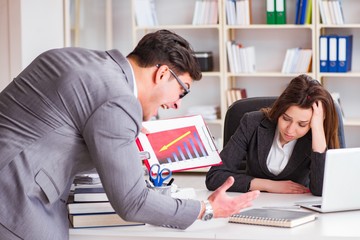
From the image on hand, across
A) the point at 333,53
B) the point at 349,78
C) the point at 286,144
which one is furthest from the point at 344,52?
the point at 286,144

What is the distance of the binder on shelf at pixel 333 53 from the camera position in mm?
6051

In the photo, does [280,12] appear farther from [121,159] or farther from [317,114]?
[121,159]

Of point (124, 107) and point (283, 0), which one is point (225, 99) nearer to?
point (283, 0)

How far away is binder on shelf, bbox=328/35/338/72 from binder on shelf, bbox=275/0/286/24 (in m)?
0.43

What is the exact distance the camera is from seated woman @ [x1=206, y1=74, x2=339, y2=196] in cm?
308

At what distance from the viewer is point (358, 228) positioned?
95.6 inches

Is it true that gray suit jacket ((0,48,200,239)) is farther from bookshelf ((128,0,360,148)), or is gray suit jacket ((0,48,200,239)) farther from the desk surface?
bookshelf ((128,0,360,148))

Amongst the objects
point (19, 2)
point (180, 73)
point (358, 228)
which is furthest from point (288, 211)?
point (19, 2)

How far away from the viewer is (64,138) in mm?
2098

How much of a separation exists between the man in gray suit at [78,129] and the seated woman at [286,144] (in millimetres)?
968

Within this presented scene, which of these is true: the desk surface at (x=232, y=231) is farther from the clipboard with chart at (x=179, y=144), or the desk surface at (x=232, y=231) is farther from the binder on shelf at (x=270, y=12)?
the binder on shelf at (x=270, y=12)

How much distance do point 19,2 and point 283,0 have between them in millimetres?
2211

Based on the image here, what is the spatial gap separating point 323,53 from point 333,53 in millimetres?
79

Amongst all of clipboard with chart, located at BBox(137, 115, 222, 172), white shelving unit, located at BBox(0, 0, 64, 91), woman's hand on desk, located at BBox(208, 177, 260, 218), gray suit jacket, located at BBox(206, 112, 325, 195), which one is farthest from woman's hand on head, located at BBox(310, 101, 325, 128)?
white shelving unit, located at BBox(0, 0, 64, 91)
